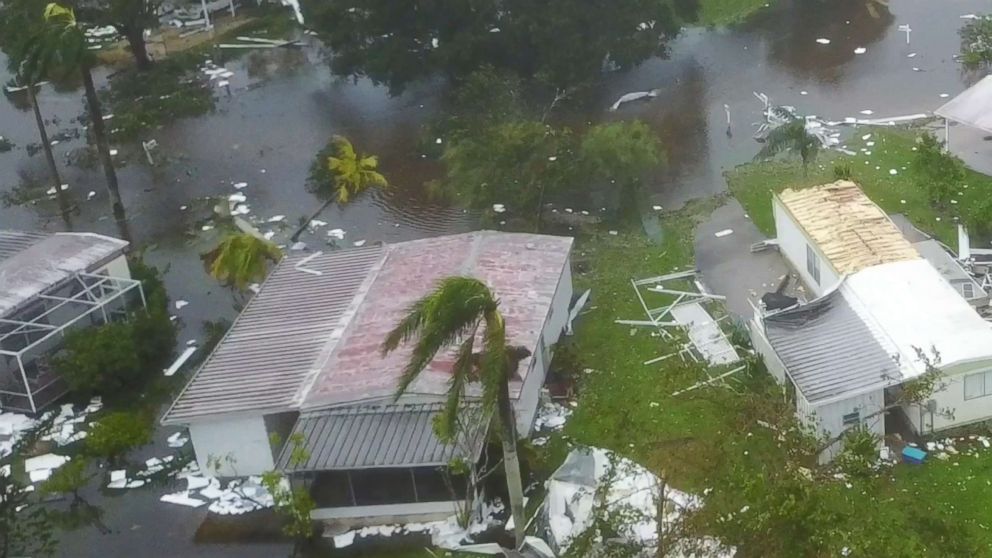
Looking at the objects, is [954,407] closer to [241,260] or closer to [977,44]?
[241,260]

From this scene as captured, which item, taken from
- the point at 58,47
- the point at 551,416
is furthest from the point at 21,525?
the point at 58,47

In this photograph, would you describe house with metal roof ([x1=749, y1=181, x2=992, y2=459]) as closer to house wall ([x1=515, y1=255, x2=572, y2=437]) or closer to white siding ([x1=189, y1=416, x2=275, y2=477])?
house wall ([x1=515, y1=255, x2=572, y2=437])

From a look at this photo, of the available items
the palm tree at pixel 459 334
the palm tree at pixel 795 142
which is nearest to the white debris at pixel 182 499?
the palm tree at pixel 459 334

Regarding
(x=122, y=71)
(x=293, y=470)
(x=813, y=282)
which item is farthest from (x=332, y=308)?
(x=122, y=71)

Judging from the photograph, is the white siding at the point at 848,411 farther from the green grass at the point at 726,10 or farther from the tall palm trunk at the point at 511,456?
the green grass at the point at 726,10

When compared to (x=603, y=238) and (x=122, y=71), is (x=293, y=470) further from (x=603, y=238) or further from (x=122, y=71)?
(x=122, y=71)

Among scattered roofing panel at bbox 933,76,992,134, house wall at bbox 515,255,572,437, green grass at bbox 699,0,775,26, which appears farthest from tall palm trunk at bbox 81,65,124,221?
green grass at bbox 699,0,775,26
